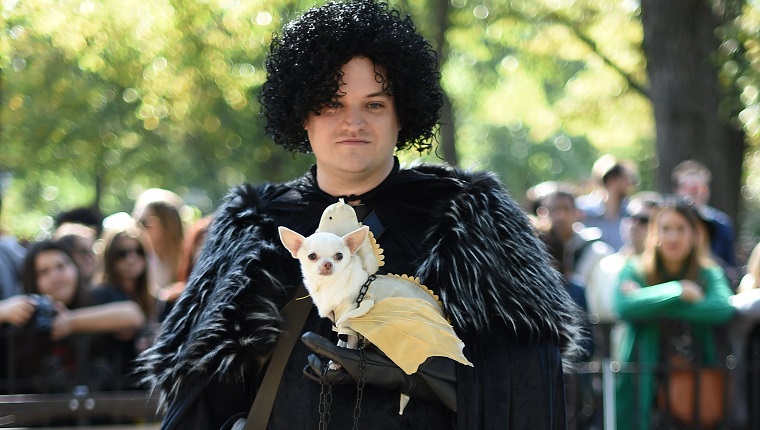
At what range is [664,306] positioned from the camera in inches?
258

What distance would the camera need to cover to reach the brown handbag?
6535 millimetres

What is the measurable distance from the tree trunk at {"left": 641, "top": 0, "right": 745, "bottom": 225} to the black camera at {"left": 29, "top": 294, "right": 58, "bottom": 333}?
7219mm

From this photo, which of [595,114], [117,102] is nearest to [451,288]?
[117,102]

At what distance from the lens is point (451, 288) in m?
3.26

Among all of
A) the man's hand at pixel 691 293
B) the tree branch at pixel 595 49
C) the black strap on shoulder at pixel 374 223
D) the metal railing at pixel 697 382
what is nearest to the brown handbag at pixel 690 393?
the metal railing at pixel 697 382

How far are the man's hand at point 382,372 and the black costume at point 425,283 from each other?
5 centimetres

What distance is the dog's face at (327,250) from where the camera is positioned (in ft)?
9.75

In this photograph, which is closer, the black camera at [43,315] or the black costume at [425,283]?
the black costume at [425,283]

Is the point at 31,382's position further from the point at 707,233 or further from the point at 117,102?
the point at 117,102

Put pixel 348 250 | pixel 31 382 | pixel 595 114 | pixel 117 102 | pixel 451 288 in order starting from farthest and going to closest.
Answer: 1. pixel 595 114
2. pixel 117 102
3. pixel 31 382
4. pixel 451 288
5. pixel 348 250

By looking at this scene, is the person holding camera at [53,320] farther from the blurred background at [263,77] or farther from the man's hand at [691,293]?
the man's hand at [691,293]

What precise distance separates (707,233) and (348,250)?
17.7 feet

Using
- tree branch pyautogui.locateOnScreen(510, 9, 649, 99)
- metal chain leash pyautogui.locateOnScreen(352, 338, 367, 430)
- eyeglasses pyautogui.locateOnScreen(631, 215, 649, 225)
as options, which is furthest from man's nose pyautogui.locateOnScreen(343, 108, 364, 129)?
tree branch pyautogui.locateOnScreen(510, 9, 649, 99)

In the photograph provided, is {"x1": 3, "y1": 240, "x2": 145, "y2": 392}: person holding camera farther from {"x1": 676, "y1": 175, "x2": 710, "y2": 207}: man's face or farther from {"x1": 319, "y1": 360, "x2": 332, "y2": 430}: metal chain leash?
{"x1": 676, "y1": 175, "x2": 710, "y2": 207}: man's face
